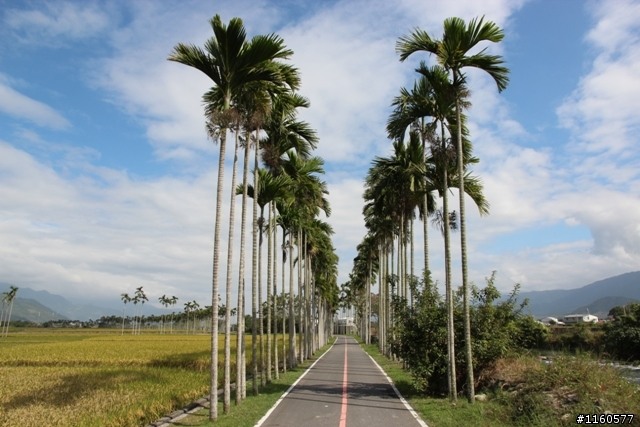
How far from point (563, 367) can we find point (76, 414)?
13892mm

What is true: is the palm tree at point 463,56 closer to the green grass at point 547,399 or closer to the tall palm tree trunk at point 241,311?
the green grass at point 547,399

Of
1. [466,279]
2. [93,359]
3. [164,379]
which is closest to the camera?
[466,279]

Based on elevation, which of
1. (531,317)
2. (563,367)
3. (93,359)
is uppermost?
(531,317)

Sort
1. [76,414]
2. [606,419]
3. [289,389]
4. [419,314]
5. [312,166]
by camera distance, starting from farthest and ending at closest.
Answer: [312,166] → [289,389] → [419,314] → [76,414] → [606,419]

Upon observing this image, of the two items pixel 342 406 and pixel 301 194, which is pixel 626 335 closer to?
pixel 301 194

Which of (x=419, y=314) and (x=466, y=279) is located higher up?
(x=466, y=279)

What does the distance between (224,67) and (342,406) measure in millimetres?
10987

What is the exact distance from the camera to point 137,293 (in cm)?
16525

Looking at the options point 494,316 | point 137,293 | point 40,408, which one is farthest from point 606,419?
point 137,293

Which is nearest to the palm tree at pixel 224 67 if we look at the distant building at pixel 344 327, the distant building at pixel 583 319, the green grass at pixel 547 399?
the green grass at pixel 547 399

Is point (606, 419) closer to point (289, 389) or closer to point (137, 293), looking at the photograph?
point (289, 389)

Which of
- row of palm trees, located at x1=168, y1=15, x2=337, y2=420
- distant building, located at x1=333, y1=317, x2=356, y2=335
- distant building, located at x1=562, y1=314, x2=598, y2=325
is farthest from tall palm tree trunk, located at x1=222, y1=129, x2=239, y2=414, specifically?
distant building, located at x1=333, y1=317, x2=356, y2=335

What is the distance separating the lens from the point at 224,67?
47.1 ft

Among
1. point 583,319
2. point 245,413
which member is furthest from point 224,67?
point 583,319
